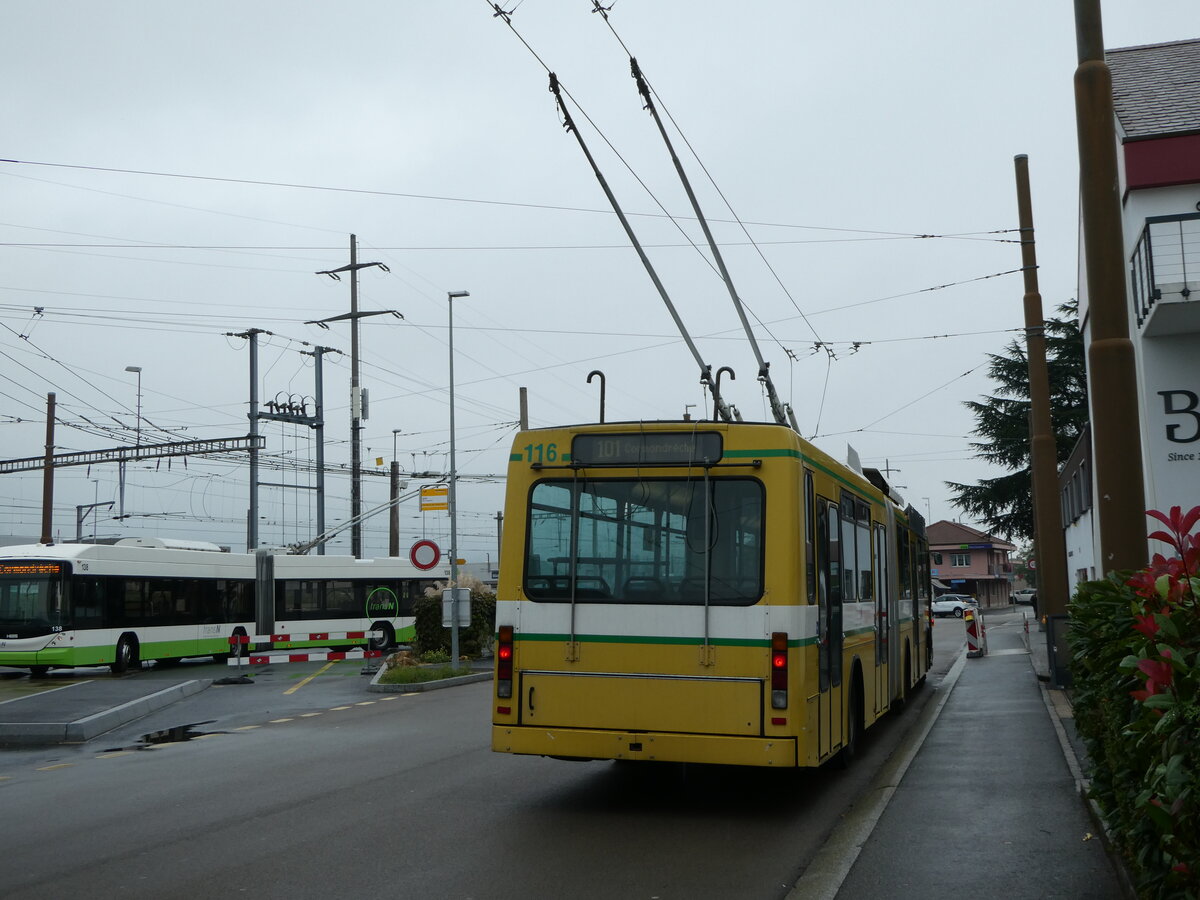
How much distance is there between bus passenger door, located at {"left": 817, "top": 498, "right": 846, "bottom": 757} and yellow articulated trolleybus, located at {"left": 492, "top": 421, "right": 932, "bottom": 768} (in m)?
0.04

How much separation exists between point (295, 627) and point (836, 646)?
86.0 ft

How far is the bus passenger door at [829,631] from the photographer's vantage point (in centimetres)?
921

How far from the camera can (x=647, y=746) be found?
28.1 feet

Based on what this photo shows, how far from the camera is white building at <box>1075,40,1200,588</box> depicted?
60.9ft

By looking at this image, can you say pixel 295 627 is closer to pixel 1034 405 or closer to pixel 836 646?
pixel 1034 405

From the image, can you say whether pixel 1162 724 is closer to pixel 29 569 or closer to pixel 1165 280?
pixel 1165 280

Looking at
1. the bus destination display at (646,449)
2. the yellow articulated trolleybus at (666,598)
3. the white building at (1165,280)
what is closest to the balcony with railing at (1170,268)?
the white building at (1165,280)

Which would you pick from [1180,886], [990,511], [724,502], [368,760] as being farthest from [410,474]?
[1180,886]

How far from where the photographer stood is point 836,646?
32.6 ft

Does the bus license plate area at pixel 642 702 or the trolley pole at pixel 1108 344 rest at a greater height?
the trolley pole at pixel 1108 344

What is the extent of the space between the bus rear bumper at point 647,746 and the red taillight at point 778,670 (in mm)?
Answer: 260

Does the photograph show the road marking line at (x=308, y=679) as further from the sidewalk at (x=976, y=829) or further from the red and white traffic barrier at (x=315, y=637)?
the sidewalk at (x=976, y=829)

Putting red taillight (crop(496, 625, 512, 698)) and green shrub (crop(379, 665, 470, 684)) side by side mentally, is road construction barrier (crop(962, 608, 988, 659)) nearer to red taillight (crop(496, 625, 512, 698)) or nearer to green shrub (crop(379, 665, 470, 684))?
green shrub (crop(379, 665, 470, 684))

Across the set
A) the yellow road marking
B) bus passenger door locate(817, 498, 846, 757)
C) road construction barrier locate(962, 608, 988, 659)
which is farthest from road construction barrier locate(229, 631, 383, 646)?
bus passenger door locate(817, 498, 846, 757)
